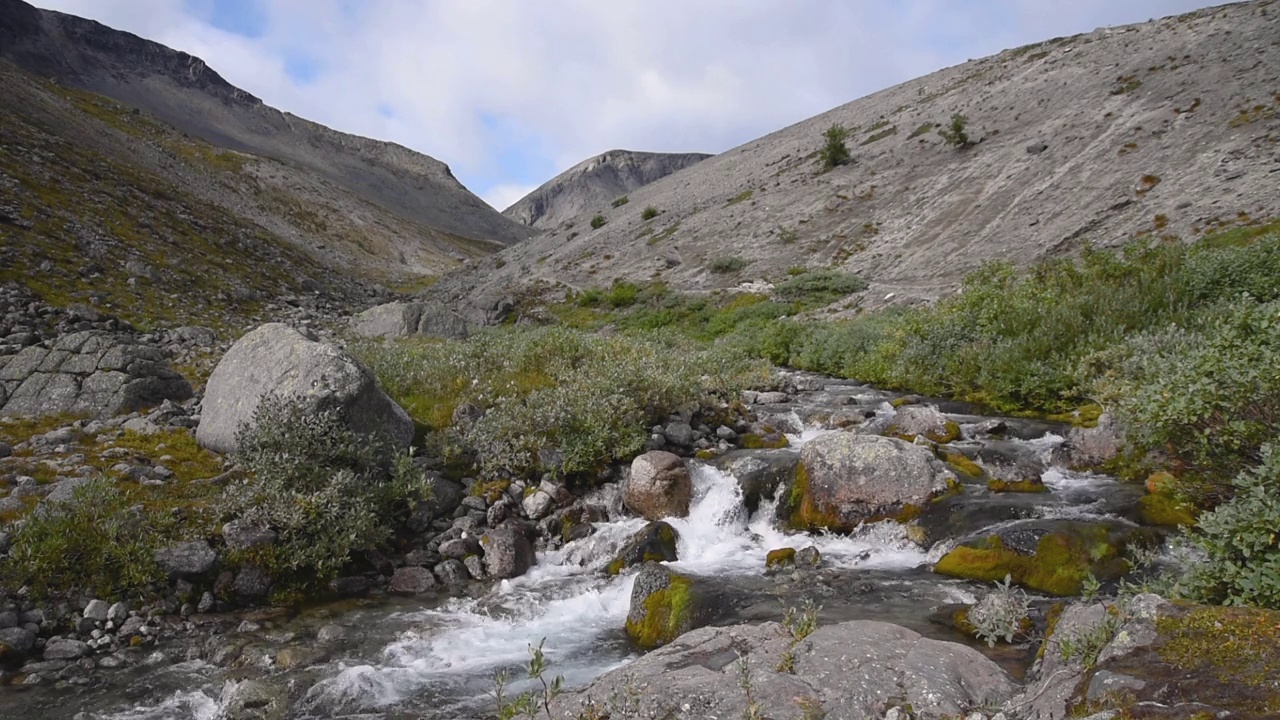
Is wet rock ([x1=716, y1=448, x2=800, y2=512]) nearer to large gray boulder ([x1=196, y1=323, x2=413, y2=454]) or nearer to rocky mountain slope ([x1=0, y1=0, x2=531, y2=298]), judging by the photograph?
large gray boulder ([x1=196, y1=323, x2=413, y2=454])

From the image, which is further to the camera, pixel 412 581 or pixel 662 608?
pixel 412 581

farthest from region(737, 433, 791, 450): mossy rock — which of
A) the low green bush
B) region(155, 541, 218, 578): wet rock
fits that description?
region(155, 541, 218, 578): wet rock

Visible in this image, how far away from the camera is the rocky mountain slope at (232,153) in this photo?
69.3 meters

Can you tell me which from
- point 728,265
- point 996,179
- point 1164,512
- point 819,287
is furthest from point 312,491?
point 996,179

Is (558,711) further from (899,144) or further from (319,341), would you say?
(899,144)

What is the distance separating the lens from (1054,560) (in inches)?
332

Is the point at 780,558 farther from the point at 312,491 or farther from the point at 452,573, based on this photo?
the point at 312,491

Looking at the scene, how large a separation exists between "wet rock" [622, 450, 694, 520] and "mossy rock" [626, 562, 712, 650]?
2730mm

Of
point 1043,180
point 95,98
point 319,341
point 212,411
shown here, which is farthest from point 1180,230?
point 95,98

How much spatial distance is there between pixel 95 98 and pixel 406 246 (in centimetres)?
4465

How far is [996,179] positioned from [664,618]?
126 ft

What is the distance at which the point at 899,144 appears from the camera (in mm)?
51875

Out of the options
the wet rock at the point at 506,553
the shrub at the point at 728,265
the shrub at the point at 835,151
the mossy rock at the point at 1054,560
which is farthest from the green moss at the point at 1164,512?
the shrub at the point at 835,151

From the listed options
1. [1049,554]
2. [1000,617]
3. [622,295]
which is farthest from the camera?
[622,295]
